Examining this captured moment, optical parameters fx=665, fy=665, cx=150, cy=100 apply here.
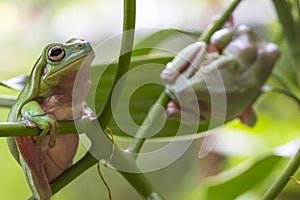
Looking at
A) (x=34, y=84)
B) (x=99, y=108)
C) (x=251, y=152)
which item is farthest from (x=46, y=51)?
(x=251, y=152)

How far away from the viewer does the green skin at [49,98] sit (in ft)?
1.60

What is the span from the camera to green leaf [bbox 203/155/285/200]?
833 mm

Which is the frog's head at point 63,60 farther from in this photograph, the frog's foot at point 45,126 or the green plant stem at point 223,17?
the green plant stem at point 223,17

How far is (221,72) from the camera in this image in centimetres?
67

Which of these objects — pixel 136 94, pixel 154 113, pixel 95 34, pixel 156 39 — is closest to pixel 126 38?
pixel 154 113

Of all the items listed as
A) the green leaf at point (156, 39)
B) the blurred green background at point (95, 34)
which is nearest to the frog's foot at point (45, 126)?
the green leaf at point (156, 39)

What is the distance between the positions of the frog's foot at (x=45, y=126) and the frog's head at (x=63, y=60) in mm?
46

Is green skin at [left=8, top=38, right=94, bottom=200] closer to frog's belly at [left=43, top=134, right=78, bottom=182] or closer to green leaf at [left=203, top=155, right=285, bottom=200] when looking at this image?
frog's belly at [left=43, top=134, right=78, bottom=182]

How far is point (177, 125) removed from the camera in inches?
27.9

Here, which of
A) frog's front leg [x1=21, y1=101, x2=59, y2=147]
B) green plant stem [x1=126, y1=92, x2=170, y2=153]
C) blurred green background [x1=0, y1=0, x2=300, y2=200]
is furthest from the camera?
blurred green background [x1=0, y1=0, x2=300, y2=200]

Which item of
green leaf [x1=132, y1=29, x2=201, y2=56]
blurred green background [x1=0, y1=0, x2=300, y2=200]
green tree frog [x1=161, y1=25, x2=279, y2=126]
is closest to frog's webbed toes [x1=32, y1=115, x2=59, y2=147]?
green tree frog [x1=161, y1=25, x2=279, y2=126]

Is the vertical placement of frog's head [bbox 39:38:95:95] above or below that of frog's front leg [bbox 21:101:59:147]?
above

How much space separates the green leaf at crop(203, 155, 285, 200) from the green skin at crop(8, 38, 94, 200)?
355mm

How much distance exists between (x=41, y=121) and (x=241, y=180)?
1.49 feet
